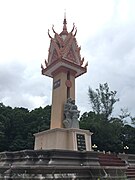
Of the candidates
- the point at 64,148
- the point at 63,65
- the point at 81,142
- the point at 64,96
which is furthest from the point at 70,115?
the point at 63,65

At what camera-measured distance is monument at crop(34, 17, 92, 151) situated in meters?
12.1

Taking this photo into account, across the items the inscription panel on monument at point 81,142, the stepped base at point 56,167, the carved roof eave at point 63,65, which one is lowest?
the stepped base at point 56,167

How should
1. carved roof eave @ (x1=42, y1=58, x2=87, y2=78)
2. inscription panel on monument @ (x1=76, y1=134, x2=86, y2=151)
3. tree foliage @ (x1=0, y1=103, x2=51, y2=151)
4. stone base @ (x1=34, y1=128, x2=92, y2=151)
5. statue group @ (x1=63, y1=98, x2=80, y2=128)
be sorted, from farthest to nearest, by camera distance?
tree foliage @ (x1=0, y1=103, x2=51, y2=151)
carved roof eave @ (x1=42, y1=58, x2=87, y2=78)
statue group @ (x1=63, y1=98, x2=80, y2=128)
inscription panel on monument @ (x1=76, y1=134, x2=86, y2=151)
stone base @ (x1=34, y1=128, x2=92, y2=151)

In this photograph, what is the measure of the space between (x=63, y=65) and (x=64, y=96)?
186 centimetres

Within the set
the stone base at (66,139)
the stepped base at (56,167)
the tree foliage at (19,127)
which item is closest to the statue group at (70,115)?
the stone base at (66,139)

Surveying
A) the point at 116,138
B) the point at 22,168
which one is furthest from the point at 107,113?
the point at 22,168

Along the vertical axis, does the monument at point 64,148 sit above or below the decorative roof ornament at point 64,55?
below

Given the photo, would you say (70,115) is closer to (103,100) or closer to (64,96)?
(64,96)

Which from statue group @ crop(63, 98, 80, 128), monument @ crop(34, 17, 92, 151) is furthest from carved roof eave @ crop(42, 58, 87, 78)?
statue group @ crop(63, 98, 80, 128)

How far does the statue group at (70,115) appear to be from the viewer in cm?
1252

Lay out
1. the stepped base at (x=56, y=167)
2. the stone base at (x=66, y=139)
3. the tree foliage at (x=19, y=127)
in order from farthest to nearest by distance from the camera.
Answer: the tree foliage at (x=19, y=127), the stone base at (x=66, y=139), the stepped base at (x=56, y=167)

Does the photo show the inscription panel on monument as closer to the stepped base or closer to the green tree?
the stepped base

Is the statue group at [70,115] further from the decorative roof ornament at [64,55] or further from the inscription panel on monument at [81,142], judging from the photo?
the decorative roof ornament at [64,55]

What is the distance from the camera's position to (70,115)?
12.8 m
